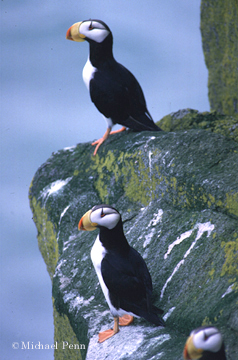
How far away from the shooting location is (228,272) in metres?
2.87

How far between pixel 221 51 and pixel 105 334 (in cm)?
438

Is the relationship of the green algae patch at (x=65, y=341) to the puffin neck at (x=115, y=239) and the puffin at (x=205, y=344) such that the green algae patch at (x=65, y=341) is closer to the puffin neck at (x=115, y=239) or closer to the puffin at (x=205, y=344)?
the puffin neck at (x=115, y=239)

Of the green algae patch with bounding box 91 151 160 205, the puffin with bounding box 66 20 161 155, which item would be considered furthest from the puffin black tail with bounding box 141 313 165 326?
the puffin with bounding box 66 20 161 155

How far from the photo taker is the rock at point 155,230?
9.35ft

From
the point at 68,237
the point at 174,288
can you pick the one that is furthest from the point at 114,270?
the point at 68,237

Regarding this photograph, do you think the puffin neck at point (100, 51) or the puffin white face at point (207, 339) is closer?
the puffin white face at point (207, 339)

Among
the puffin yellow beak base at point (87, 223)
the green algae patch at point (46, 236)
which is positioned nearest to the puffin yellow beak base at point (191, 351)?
the puffin yellow beak base at point (87, 223)

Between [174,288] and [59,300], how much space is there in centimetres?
112

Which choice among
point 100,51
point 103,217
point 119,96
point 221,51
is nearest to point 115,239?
point 103,217

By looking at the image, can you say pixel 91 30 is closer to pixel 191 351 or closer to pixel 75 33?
pixel 75 33

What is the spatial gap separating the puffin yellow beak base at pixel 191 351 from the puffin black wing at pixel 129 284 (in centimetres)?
75

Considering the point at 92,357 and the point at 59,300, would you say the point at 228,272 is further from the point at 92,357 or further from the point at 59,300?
the point at 59,300

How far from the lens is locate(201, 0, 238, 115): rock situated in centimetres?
571

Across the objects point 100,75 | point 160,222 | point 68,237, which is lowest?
Answer: point 160,222
